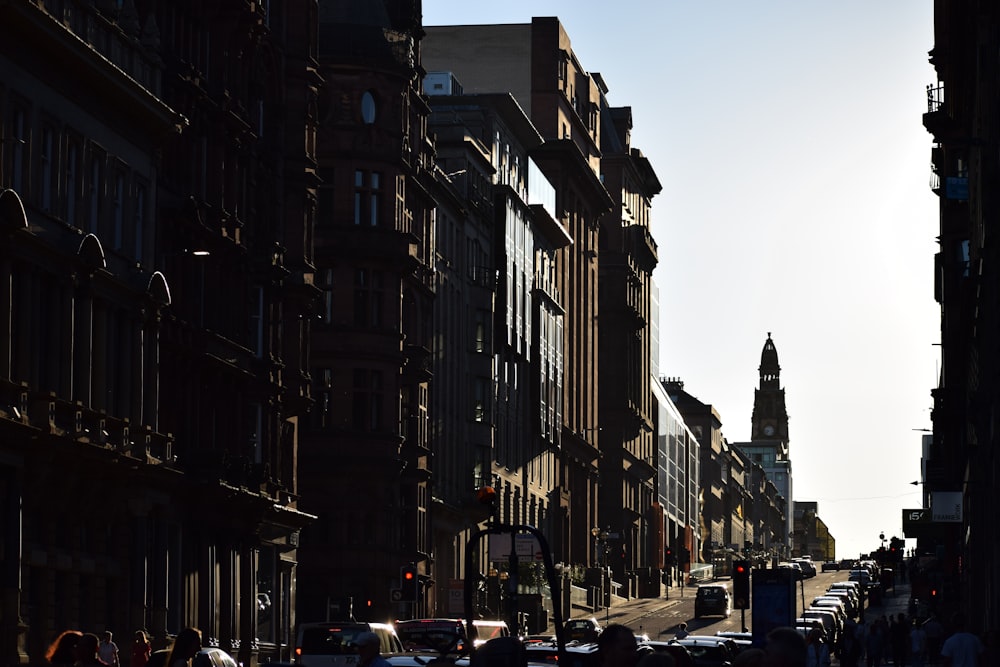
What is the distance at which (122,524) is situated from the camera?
48.6 metres

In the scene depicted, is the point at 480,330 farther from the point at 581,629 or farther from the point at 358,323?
the point at 358,323

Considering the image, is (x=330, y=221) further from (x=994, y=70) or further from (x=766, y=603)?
(x=994, y=70)

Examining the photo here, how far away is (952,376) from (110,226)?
55.7 m

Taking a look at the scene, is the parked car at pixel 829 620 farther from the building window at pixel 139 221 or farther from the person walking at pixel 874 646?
the building window at pixel 139 221

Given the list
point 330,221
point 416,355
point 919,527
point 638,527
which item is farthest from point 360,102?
point 638,527

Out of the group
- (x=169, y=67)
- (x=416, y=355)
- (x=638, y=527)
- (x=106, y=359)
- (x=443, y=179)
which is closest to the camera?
(x=106, y=359)

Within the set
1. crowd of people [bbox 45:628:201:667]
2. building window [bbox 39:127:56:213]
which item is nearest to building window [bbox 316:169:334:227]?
building window [bbox 39:127:56:213]

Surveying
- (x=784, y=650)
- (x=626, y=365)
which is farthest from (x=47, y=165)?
(x=626, y=365)

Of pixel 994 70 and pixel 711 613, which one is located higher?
pixel 994 70

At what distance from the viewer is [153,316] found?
5094 cm

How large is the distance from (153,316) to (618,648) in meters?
37.8

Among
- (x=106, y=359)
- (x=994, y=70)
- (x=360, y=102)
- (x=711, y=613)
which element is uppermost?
(x=360, y=102)

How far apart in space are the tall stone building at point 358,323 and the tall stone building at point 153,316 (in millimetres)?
9259

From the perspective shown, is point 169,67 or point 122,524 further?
point 169,67
